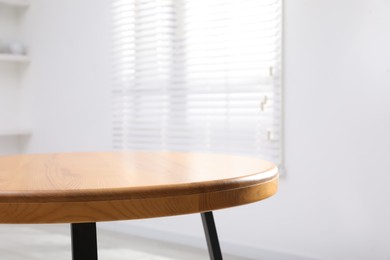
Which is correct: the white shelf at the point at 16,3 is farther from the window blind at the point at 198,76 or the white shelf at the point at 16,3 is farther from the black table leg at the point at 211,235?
the black table leg at the point at 211,235

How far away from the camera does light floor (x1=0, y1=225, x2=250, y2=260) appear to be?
2.48 meters

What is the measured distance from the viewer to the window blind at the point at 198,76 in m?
2.41

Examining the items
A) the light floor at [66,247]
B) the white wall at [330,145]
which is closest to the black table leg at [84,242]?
the white wall at [330,145]

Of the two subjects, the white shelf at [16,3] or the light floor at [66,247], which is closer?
the light floor at [66,247]

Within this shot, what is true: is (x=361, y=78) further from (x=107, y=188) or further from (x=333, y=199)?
(x=107, y=188)

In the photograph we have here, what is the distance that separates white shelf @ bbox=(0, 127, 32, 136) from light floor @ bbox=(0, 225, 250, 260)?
68 centimetres

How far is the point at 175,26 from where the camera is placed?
9.30 feet

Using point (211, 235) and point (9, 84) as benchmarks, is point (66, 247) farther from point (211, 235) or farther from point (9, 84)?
point (9, 84)

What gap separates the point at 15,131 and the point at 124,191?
9.98 ft

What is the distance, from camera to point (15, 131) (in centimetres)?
354

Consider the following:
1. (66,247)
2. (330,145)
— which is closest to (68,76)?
(66,247)

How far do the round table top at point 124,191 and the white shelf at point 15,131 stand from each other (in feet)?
8.47

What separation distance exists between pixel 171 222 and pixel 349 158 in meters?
1.14

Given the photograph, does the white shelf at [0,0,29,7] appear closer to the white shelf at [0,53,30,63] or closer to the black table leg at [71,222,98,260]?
the white shelf at [0,53,30,63]
